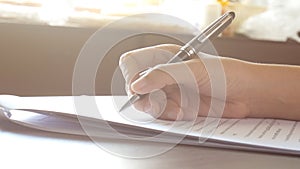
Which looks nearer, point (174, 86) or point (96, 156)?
point (96, 156)

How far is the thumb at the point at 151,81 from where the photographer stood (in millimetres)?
588

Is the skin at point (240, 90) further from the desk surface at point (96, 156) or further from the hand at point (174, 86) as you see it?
the desk surface at point (96, 156)

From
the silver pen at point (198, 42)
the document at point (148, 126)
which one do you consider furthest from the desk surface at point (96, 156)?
the silver pen at point (198, 42)

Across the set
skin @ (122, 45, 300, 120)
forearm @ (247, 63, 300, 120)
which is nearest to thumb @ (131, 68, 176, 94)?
skin @ (122, 45, 300, 120)

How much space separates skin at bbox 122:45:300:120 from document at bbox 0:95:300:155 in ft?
0.06

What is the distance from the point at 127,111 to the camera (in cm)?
64

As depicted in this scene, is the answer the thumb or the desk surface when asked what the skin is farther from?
the desk surface

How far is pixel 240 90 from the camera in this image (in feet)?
2.26

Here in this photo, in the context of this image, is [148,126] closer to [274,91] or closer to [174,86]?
[174,86]

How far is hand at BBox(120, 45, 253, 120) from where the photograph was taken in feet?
1.98

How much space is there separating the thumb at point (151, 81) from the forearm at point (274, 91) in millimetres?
147

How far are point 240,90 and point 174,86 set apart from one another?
11 cm

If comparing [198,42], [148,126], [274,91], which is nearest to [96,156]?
[148,126]

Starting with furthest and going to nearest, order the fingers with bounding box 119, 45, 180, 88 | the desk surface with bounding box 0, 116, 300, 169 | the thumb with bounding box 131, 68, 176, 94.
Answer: the fingers with bounding box 119, 45, 180, 88, the thumb with bounding box 131, 68, 176, 94, the desk surface with bounding box 0, 116, 300, 169
